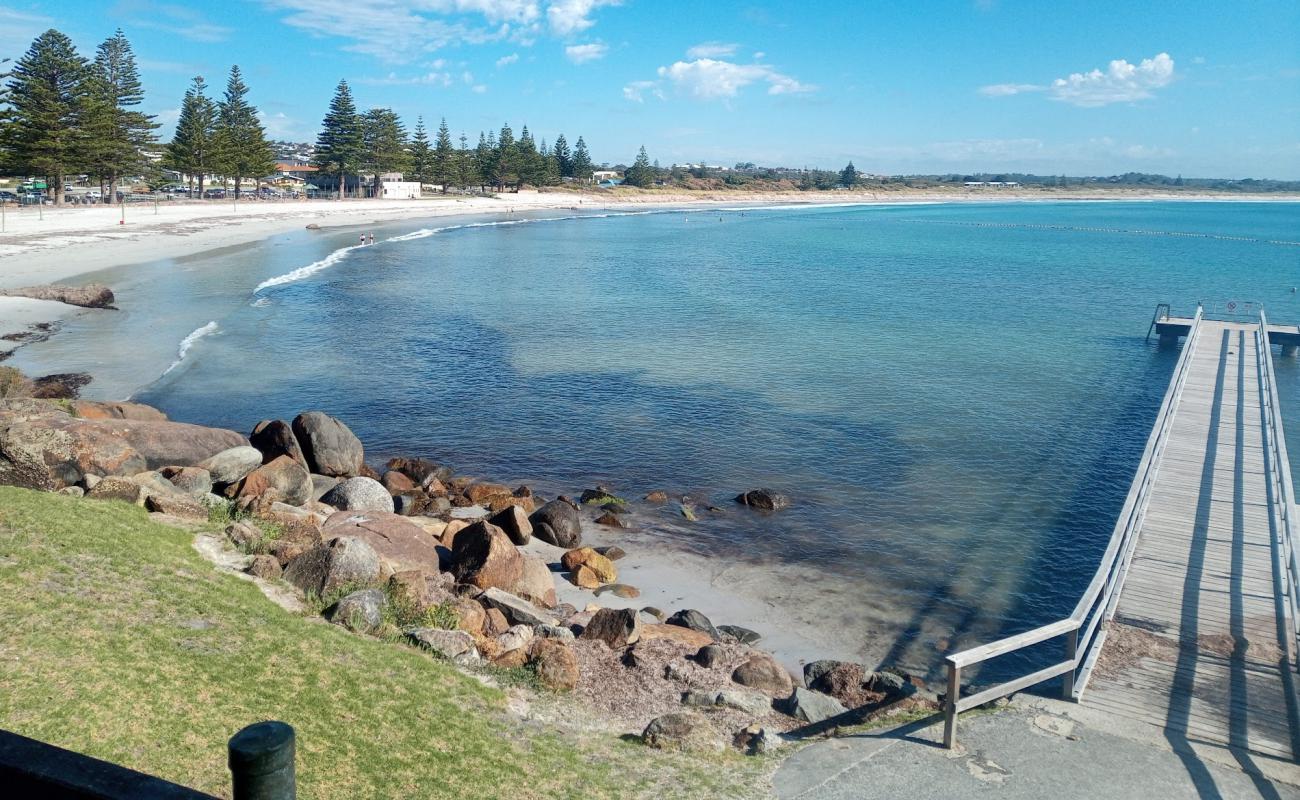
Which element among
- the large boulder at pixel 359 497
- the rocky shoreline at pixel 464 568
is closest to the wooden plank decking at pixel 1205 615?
the rocky shoreline at pixel 464 568

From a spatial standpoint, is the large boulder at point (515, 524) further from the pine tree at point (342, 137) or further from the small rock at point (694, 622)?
the pine tree at point (342, 137)

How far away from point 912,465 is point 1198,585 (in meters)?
9.28

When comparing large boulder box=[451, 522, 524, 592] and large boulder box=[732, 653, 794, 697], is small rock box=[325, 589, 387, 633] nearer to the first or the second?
large boulder box=[451, 522, 524, 592]

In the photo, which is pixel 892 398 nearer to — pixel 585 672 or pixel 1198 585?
pixel 1198 585

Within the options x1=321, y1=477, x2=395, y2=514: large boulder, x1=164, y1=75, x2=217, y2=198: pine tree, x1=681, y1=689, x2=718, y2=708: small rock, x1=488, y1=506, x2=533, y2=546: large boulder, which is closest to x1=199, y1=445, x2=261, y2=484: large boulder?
x1=321, y1=477, x2=395, y2=514: large boulder

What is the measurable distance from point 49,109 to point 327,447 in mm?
64676

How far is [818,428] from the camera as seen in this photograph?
80.3 ft

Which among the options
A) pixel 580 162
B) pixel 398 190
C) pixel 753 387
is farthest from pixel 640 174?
pixel 753 387

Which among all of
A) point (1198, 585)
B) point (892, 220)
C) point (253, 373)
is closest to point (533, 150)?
point (892, 220)

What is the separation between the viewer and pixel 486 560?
12.9 metres

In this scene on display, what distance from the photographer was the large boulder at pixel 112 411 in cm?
A: 1758

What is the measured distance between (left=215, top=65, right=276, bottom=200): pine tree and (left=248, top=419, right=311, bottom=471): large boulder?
81.5 metres

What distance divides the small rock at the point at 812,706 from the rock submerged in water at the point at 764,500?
814 cm

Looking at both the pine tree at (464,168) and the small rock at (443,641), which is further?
the pine tree at (464,168)
